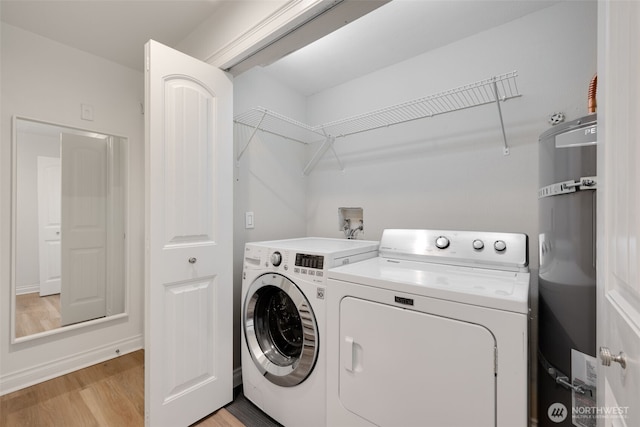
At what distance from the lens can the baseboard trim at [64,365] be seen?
5.68 ft

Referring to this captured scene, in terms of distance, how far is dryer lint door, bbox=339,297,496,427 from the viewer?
2.98 ft

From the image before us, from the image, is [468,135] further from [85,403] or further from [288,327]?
[85,403]

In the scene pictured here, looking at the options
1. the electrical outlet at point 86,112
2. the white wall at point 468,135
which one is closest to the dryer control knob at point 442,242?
the white wall at point 468,135

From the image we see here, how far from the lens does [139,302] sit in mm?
2338

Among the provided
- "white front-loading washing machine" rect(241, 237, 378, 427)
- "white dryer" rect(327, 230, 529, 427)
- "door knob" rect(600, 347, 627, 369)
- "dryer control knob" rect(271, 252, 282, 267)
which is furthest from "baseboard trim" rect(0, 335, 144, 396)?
"door knob" rect(600, 347, 627, 369)

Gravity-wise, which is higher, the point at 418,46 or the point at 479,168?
the point at 418,46

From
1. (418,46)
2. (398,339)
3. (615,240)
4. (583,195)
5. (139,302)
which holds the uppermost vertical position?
(418,46)

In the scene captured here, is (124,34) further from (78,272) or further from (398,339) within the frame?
(398,339)

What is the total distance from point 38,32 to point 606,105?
2952 millimetres

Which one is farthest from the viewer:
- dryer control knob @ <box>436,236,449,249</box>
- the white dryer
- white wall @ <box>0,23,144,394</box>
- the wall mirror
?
the wall mirror

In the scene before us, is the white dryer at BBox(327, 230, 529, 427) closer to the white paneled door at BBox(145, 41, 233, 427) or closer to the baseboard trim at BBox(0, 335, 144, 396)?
the white paneled door at BBox(145, 41, 233, 427)

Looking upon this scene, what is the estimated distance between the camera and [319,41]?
179 centimetres

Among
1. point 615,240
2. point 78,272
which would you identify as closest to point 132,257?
point 78,272

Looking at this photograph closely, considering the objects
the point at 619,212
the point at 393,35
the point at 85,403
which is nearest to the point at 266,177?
the point at 393,35
